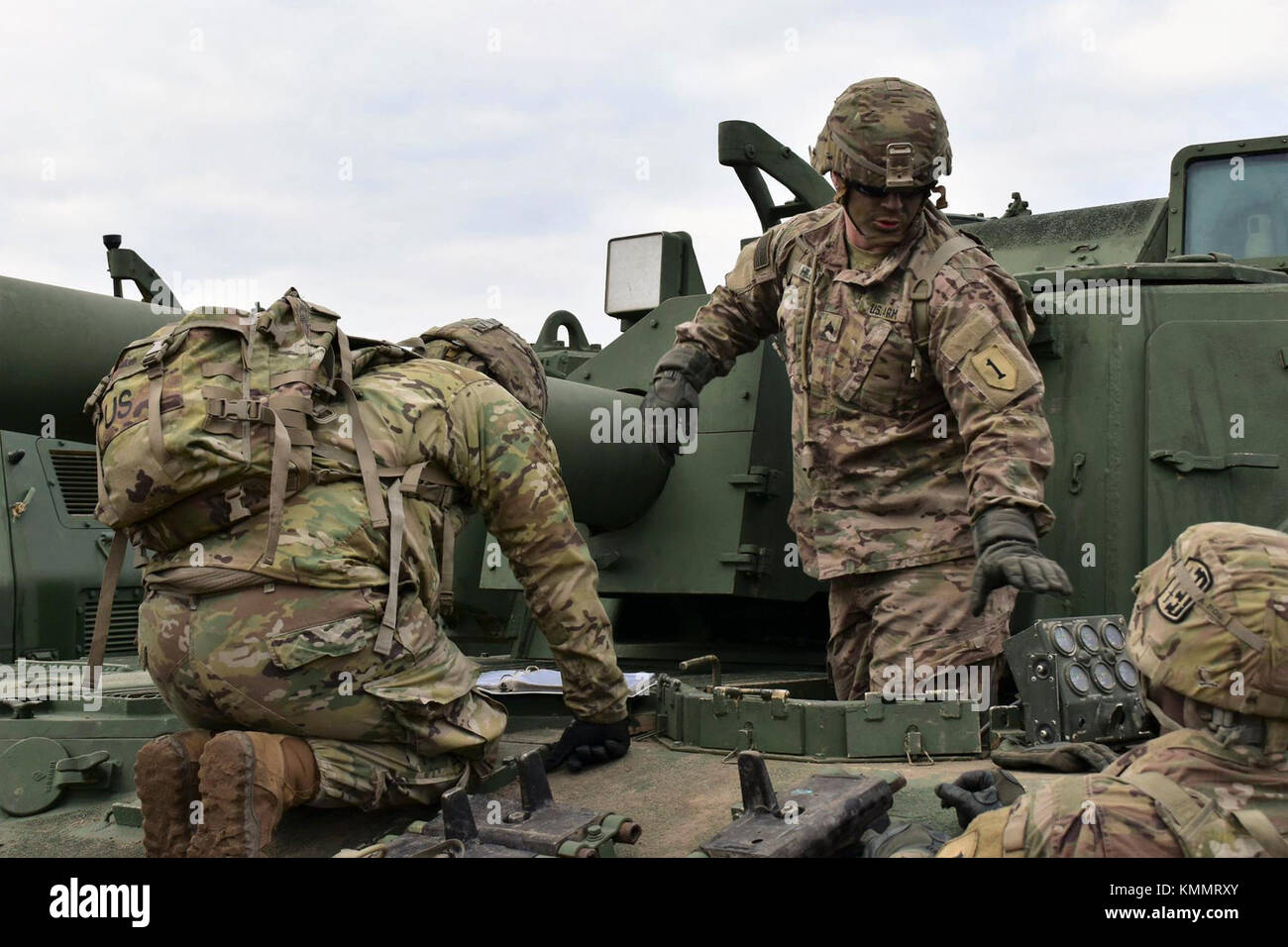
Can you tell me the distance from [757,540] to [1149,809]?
265 cm

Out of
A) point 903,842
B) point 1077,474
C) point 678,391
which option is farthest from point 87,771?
point 1077,474

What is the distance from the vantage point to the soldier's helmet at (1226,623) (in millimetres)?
2211

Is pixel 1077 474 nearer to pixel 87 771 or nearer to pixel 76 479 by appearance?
pixel 87 771

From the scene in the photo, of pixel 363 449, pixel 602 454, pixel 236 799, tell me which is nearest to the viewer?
pixel 236 799

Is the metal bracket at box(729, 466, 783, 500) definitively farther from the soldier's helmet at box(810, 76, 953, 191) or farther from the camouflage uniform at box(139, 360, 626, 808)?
the camouflage uniform at box(139, 360, 626, 808)

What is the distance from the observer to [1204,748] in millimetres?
2279

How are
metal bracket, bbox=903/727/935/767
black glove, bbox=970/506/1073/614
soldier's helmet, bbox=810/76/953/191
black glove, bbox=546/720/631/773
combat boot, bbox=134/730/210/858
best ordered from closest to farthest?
1. combat boot, bbox=134/730/210/858
2. black glove, bbox=970/506/1073/614
3. metal bracket, bbox=903/727/935/767
4. black glove, bbox=546/720/631/773
5. soldier's helmet, bbox=810/76/953/191

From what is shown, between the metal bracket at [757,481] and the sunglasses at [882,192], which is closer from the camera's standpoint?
the sunglasses at [882,192]

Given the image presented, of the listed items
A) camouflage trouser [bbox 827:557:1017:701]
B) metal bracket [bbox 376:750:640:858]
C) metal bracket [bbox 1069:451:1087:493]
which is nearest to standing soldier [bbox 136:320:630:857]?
metal bracket [bbox 376:750:640:858]

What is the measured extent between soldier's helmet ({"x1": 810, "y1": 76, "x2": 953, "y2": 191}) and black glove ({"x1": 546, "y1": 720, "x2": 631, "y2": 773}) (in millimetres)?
1585

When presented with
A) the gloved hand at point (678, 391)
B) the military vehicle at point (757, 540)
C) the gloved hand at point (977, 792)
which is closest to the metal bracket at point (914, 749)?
the military vehicle at point (757, 540)

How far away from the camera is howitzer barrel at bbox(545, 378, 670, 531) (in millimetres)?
4598

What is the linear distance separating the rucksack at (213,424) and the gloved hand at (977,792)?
1336 millimetres

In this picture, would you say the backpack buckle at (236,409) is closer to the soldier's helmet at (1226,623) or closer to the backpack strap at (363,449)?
the backpack strap at (363,449)
